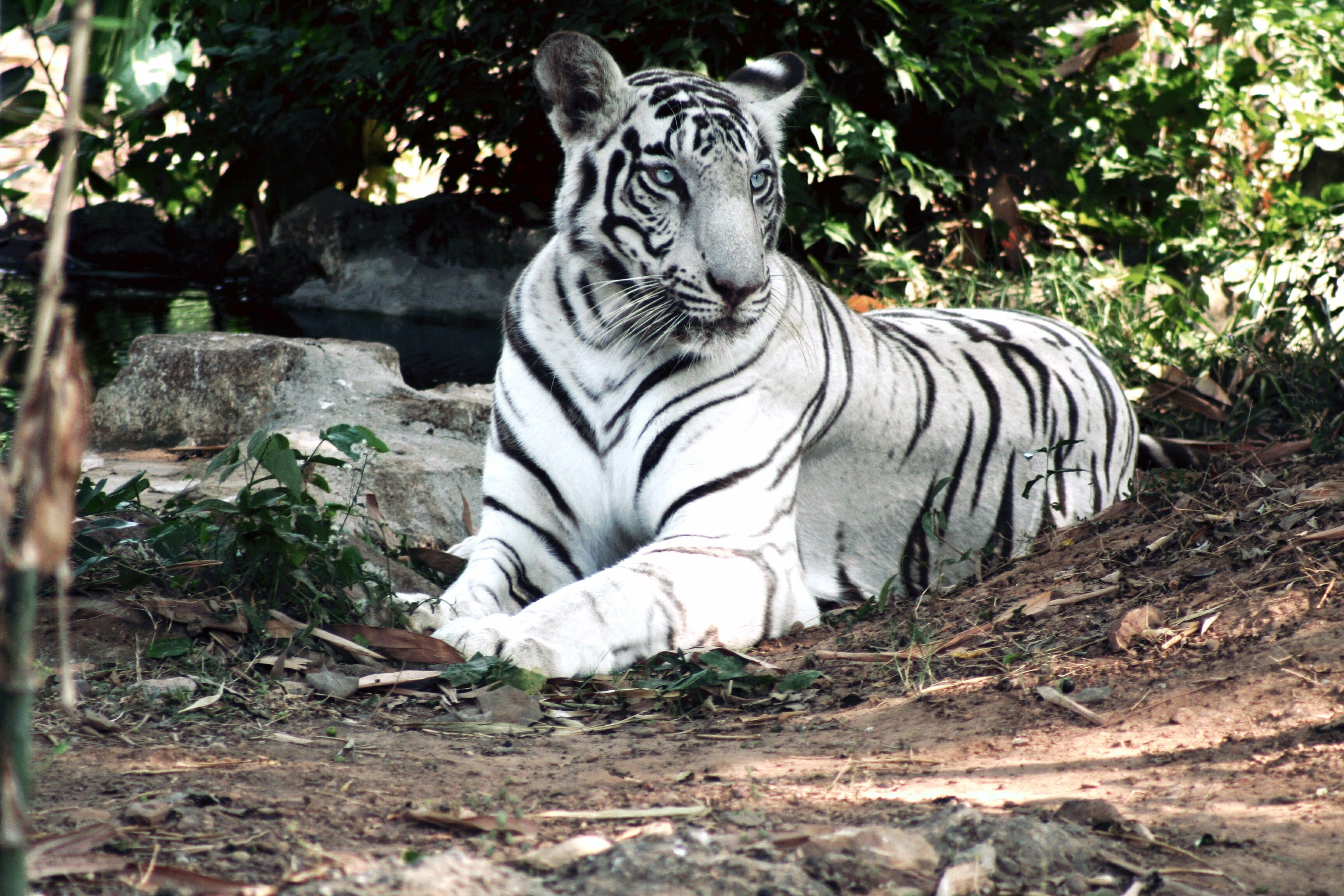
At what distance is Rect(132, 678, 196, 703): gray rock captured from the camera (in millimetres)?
2287

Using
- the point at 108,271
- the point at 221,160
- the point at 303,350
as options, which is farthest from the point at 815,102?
the point at 108,271

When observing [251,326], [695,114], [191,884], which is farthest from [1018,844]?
[251,326]

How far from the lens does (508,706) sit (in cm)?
251

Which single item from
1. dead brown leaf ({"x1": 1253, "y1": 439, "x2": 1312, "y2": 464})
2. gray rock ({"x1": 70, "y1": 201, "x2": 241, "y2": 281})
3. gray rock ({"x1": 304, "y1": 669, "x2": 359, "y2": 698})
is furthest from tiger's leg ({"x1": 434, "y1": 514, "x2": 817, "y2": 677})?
gray rock ({"x1": 70, "y1": 201, "x2": 241, "y2": 281})

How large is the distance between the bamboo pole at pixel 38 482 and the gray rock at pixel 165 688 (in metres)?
1.27

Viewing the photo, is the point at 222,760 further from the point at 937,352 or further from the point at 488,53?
the point at 488,53

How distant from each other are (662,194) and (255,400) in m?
2.49

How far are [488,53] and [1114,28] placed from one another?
12.7ft

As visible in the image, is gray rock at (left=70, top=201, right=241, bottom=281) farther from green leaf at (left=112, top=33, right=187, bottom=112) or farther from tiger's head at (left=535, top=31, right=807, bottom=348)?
green leaf at (left=112, top=33, right=187, bottom=112)

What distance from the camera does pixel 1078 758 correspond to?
208 cm

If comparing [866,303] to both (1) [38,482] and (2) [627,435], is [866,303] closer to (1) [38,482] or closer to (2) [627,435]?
(2) [627,435]

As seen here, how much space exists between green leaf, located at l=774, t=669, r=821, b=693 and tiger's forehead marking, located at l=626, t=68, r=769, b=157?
1.39 metres

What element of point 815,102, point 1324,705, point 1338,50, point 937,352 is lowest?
point 1324,705

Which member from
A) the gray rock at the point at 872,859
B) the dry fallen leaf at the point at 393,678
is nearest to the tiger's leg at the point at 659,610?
the dry fallen leaf at the point at 393,678
